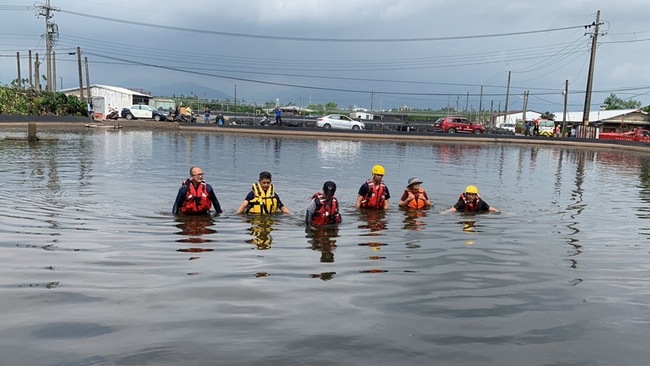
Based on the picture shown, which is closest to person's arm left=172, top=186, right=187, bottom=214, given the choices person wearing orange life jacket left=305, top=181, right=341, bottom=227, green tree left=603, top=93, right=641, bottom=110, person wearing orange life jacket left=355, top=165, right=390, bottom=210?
person wearing orange life jacket left=305, top=181, right=341, bottom=227

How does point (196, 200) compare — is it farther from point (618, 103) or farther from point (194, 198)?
point (618, 103)

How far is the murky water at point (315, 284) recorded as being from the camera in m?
5.13

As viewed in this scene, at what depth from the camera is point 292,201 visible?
595 inches

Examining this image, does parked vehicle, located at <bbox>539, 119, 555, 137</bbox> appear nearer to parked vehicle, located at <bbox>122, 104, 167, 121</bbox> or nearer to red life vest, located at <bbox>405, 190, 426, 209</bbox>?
parked vehicle, located at <bbox>122, 104, 167, 121</bbox>

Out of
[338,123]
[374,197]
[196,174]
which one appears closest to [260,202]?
[196,174]

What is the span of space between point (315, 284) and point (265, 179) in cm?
467

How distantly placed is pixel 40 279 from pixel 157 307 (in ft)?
5.86

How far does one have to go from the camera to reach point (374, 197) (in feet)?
42.7

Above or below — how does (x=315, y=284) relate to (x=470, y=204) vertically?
below

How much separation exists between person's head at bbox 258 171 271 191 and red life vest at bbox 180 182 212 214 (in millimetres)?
1104

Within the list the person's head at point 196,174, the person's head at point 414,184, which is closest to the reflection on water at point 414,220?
the person's head at point 414,184

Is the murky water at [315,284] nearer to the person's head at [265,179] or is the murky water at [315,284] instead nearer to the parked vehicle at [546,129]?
the person's head at [265,179]

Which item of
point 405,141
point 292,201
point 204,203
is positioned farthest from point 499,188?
point 405,141

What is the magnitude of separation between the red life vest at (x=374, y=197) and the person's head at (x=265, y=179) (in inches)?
94.0
